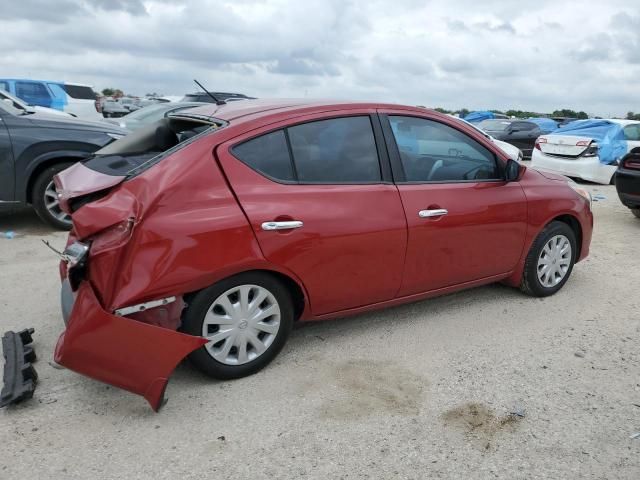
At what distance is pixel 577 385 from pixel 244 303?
6.66 feet

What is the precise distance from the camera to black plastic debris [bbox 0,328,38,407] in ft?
9.27

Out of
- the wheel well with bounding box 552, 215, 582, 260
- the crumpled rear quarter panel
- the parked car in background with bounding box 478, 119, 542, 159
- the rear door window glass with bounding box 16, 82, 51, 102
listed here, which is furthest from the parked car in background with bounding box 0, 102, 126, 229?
the rear door window glass with bounding box 16, 82, 51, 102

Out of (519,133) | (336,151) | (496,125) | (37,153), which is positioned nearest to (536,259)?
(336,151)

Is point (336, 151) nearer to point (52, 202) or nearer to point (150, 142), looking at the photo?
point (150, 142)

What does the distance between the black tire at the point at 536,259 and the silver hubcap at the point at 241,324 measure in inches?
90.4

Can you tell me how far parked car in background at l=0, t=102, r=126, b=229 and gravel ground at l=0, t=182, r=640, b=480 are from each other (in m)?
2.06

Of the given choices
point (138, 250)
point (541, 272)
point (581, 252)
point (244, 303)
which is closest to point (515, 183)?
point (541, 272)

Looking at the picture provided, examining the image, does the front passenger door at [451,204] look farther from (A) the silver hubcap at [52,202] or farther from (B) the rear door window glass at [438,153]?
(A) the silver hubcap at [52,202]

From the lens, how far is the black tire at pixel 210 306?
291cm

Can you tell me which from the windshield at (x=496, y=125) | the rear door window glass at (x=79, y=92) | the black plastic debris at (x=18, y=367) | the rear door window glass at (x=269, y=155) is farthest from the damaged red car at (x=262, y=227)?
the rear door window glass at (x=79, y=92)

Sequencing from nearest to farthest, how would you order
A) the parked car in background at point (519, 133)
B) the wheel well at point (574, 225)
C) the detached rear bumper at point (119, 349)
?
the detached rear bumper at point (119, 349)
the wheel well at point (574, 225)
the parked car in background at point (519, 133)

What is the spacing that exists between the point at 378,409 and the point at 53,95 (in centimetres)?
2087

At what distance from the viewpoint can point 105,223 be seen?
278 cm

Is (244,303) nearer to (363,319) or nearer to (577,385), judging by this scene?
(363,319)
